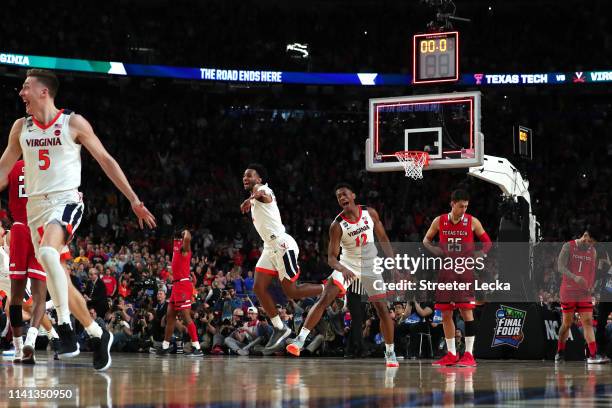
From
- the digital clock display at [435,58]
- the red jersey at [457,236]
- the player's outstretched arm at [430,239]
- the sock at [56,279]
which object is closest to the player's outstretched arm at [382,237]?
the player's outstretched arm at [430,239]

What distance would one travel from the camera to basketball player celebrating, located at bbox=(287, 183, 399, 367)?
1091 cm

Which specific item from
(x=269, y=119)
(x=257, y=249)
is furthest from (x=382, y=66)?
(x=257, y=249)

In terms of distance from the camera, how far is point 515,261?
50.9 ft

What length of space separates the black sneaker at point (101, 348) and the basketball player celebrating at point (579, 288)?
8059mm

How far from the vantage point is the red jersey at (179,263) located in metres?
15.5

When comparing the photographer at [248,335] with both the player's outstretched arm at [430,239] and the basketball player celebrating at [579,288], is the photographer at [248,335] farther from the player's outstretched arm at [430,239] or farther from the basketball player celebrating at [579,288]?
the player's outstretched arm at [430,239]

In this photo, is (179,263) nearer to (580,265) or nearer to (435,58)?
(435,58)

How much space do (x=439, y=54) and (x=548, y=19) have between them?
1708cm

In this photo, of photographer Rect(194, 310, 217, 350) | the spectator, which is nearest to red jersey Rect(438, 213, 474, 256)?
photographer Rect(194, 310, 217, 350)

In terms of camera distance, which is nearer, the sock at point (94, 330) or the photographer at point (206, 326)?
the sock at point (94, 330)

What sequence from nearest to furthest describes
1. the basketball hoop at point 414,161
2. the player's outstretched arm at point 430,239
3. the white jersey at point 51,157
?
the white jersey at point 51,157 → the player's outstretched arm at point 430,239 → the basketball hoop at point 414,161

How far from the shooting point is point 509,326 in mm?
15336

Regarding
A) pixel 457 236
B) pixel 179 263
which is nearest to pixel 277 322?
pixel 457 236

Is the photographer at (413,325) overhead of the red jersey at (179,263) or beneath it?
beneath
